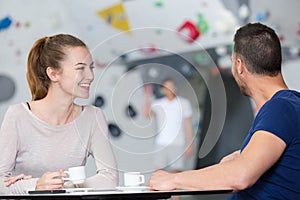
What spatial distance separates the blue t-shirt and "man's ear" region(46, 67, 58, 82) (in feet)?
2.66

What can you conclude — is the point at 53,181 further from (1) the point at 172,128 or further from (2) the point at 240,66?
(2) the point at 240,66

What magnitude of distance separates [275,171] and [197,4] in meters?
2.63

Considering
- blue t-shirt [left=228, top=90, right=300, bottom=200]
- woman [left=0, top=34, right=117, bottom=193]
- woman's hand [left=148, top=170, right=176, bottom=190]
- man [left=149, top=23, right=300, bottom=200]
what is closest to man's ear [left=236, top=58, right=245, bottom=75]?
man [left=149, top=23, right=300, bottom=200]

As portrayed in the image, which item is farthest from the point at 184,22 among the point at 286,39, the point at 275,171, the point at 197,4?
the point at 275,171

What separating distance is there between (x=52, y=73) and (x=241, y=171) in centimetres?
90

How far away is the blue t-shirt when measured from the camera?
1.69 meters

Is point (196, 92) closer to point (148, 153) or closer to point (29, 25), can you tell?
point (148, 153)

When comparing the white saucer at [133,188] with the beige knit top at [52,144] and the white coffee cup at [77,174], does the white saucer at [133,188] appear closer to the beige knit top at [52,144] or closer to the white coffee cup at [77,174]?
the white coffee cup at [77,174]

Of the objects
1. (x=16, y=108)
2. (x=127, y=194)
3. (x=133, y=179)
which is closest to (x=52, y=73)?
(x=16, y=108)

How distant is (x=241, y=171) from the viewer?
1.62m

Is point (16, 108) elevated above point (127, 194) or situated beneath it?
elevated above

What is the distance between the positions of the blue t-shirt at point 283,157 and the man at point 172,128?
222 millimetres

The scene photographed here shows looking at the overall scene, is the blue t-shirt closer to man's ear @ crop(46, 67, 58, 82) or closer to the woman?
the woman

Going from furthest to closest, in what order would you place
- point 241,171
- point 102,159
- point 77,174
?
point 102,159, point 77,174, point 241,171
